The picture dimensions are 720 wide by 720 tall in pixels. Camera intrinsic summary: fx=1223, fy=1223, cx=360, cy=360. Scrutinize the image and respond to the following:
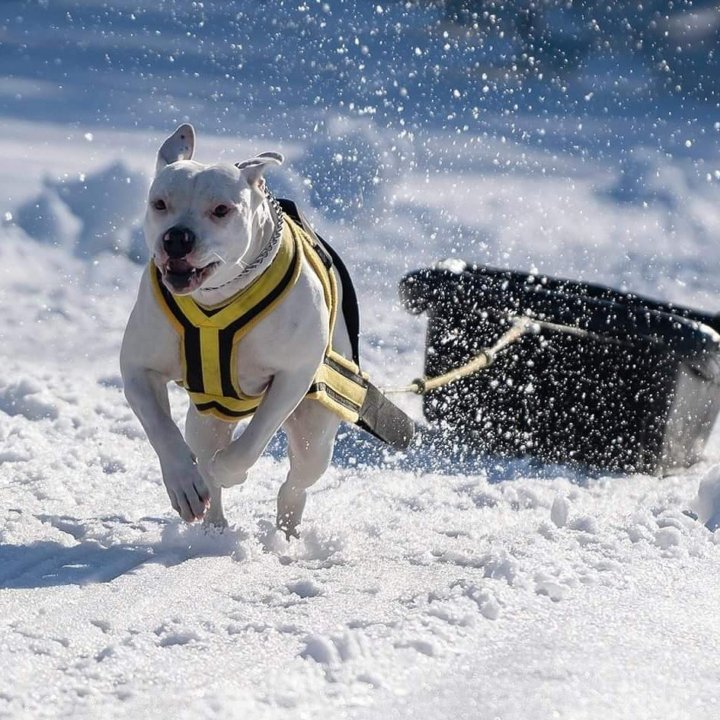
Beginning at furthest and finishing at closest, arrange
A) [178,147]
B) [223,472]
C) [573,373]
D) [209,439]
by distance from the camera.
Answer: [573,373], [209,439], [223,472], [178,147]

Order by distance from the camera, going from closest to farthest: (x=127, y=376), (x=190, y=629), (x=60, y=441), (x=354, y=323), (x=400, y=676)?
(x=400, y=676) → (x=190, y=629) → (x=127, y=376) → (x=354, y=323) → (x=60, y=441)

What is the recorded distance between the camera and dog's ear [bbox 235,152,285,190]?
3842mm

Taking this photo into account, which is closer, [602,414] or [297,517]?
[297,517]

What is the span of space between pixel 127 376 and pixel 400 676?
1479 millimetres

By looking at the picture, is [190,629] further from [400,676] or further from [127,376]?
[127,376]

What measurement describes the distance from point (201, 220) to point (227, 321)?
14.9 inches

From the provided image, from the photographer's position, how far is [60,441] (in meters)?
6.39

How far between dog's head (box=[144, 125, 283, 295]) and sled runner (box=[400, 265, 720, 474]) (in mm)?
3237

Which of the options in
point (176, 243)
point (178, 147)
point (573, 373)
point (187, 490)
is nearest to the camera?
point (176, 243)

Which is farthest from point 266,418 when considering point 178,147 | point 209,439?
point 178,147

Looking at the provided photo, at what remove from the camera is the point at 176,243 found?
3557mm

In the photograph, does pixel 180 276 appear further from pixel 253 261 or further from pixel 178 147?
pixel 178 147

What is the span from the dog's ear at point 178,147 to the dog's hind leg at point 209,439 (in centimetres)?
103

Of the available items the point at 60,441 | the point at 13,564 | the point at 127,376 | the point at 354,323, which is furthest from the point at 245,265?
the point at 60,441
